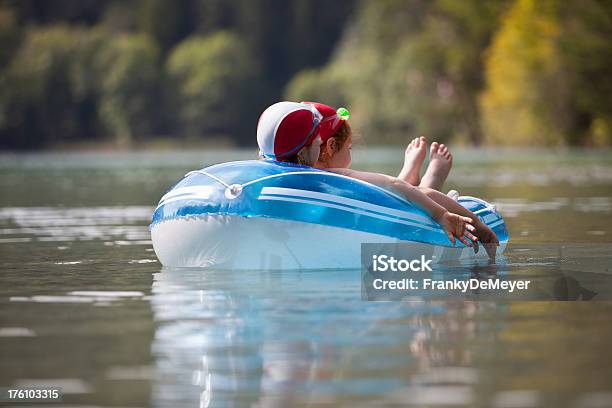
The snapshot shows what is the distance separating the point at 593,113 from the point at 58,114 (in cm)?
6236

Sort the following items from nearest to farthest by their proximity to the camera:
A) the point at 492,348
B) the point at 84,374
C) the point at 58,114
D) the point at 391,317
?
the point at 84,374
the point at 492,348
the point at 391,317
the point at 58,114

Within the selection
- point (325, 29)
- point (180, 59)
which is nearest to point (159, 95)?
point (180, 59)

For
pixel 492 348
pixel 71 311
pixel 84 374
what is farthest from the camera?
pixel 71 311

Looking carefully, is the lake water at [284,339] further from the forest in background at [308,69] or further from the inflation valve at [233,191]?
the forest in background at [308,69]

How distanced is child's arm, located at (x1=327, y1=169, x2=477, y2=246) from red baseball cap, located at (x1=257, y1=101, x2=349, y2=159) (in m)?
0.30

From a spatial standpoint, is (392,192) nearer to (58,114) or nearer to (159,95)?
(58,114)

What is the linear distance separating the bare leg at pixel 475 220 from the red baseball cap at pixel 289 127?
812mm

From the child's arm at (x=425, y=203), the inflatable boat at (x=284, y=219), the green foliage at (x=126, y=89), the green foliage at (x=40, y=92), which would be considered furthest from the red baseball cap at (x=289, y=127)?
the green foliage at (x=126, y=89)

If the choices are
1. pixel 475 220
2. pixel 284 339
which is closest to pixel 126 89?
pixel 475 220

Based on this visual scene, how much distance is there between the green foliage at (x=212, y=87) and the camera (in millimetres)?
118375

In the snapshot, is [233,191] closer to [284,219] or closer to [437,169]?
[284,219]

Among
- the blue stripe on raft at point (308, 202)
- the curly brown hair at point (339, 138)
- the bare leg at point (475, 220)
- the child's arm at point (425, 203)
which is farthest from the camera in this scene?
the curly brown hair at point (339, 138)

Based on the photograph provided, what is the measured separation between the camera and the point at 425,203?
26.8 feet

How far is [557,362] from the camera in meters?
4.76
